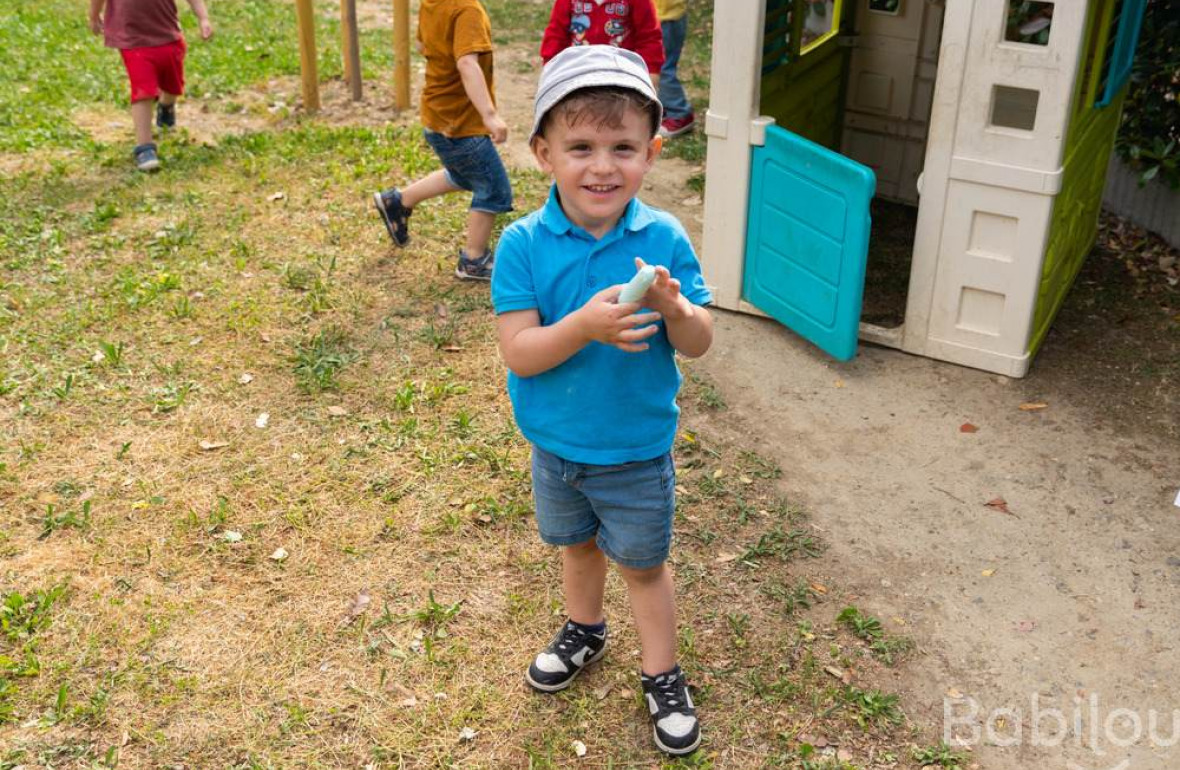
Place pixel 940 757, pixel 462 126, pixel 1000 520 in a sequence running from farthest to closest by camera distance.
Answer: pixel 462 126
pixel 1000 520
pixel 940 757

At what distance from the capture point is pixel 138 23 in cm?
670

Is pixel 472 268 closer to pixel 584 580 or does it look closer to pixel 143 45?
pixel 584 580

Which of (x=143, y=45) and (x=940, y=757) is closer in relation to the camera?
(x=940, y=757)

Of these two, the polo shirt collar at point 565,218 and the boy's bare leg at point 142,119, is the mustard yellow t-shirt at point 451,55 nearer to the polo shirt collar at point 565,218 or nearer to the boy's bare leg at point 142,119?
the boy's bare leg at point 142,119

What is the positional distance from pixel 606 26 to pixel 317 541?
3.10 metres

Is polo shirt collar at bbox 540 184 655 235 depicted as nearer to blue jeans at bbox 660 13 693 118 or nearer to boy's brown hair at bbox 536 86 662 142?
boy's brown hair at bbox 536 86 662 142

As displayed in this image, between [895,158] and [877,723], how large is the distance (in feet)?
13.5

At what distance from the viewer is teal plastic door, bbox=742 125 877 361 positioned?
4398 mm

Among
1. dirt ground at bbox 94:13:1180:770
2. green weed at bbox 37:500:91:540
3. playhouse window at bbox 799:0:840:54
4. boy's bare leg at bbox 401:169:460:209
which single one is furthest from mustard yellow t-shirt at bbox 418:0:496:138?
green weed at bbox 37:500:91:540

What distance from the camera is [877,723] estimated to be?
3.01 meters

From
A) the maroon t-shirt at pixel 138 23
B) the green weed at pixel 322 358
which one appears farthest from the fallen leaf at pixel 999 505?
the maroon t-shirt at pixel 138 23

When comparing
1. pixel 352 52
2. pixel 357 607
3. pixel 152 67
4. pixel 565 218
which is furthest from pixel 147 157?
pixel 565 218

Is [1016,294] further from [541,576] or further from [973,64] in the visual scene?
[541,576]

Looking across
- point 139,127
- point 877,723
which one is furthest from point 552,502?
point 139,127
